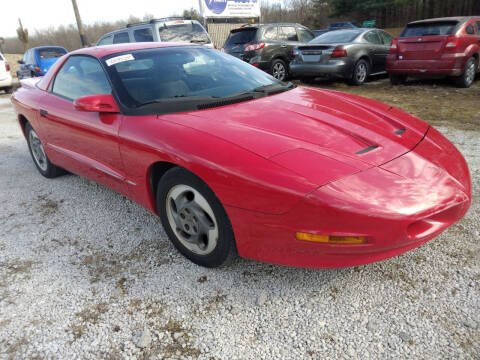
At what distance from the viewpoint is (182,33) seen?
32.0 ft

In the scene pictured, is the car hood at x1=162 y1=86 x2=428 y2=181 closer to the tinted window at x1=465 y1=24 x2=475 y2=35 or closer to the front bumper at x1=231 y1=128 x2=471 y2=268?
the front bumper at x1=231 y1=128 x2=471 y2=268

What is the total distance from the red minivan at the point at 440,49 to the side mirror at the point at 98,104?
7362mm

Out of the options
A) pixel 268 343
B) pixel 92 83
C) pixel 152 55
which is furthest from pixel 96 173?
pixel 268 343

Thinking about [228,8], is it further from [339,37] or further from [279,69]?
[339,37]

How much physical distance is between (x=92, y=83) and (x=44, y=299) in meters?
1.75

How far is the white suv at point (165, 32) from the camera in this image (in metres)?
9.42

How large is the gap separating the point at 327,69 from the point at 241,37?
2880 mm

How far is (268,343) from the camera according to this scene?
1.80 m

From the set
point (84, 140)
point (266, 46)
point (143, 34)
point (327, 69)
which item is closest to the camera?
point (84, 140)

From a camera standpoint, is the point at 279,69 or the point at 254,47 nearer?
the point at 254,47

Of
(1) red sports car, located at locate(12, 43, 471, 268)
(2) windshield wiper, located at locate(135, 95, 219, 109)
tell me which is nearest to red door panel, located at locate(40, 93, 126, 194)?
(1) red sports car, located at locate(12, 43, 471, 268)

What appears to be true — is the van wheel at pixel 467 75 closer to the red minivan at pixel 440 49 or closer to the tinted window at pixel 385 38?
the red minivan at pixel 440 49

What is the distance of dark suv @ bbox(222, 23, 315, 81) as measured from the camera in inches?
384

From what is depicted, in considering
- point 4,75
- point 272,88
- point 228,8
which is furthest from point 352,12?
point 272,88
